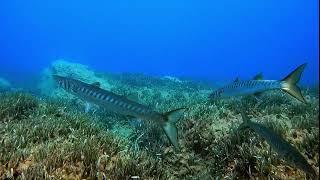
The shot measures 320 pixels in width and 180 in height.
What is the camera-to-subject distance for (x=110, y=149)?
762cm

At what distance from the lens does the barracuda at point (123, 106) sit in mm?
6949

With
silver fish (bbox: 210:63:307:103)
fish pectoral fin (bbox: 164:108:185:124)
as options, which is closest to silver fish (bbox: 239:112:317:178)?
fish pectoral fin (bbox: 164:108:185:124)

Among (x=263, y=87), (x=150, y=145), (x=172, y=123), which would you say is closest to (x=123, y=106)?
(x=172, y=123)

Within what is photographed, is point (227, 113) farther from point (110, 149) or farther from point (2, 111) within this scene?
point (2, 111)

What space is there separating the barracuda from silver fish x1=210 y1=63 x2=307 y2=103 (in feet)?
10.9

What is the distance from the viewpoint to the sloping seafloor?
22.1 ft

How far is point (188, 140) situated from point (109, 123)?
11.5 ft

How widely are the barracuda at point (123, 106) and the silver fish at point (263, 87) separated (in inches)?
131

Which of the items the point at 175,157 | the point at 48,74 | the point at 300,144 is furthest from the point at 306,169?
the point at 48,74

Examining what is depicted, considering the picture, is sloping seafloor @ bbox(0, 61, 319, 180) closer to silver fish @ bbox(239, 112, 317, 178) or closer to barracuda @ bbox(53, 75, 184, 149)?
barracuda @ bbox(53, 75, 184, 149)

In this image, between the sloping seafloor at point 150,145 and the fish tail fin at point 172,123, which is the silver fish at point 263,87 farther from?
the fish tail fin at point 172,123

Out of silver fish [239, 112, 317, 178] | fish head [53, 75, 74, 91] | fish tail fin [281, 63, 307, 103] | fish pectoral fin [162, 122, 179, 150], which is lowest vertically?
silver fish [239, 112, 317, 178]

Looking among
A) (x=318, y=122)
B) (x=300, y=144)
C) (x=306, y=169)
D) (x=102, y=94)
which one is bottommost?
(x=306, y=169)

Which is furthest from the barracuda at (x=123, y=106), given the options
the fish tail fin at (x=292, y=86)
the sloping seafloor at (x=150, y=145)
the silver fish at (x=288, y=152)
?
the fish tail fin at (x=292, y=86)
